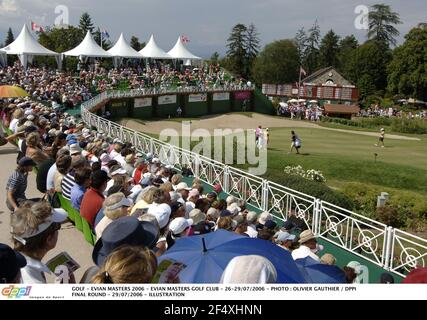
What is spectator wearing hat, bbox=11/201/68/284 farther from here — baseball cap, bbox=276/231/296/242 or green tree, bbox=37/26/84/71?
green tree, bbox=37/26/84/71

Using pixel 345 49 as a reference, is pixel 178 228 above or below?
below

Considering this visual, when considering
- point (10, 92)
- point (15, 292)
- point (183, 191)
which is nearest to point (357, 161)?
point (10, 92)

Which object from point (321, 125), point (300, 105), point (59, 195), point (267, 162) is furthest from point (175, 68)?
point (59, 195)

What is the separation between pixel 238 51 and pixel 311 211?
308 ft

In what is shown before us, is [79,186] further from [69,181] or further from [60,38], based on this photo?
[60,38]

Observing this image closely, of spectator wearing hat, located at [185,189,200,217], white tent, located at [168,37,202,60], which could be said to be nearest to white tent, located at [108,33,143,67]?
white tent, located at [168,37,202,60]

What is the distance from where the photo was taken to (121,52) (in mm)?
47875

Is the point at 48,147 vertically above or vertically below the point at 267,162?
above

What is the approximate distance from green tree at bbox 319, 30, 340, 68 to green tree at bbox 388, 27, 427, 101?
33.7 m

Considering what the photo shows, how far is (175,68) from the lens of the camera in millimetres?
57312

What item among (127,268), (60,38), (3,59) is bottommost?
(127,268)
